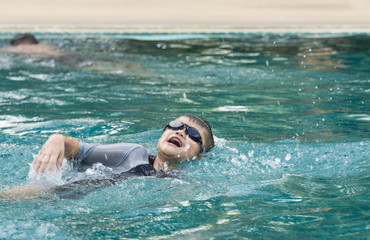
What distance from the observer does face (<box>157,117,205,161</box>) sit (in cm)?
409

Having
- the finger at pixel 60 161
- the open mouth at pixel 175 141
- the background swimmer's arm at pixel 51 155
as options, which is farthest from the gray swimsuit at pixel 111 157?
the finger at pixel 60 161

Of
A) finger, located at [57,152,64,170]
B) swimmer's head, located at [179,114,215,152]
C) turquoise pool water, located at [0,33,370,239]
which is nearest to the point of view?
turquoise pool water, located at [0,33,370,239]

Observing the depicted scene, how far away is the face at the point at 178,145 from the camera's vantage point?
4094mm

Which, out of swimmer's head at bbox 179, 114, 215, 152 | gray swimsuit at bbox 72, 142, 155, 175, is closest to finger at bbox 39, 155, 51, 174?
Result: gray swimsuit at bbox 72, 142, 155, 175

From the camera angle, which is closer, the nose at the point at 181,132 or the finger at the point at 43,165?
the finger at the point at 43,165

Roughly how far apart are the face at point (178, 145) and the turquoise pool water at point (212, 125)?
0.10 metres

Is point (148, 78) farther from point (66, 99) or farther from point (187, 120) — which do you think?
point (187, 120)

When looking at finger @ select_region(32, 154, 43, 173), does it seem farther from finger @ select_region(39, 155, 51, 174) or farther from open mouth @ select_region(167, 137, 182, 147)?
open mouth @ select_region(167, 137, 182, 147)

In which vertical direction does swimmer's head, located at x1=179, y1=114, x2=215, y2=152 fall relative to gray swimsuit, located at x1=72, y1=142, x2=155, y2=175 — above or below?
above
